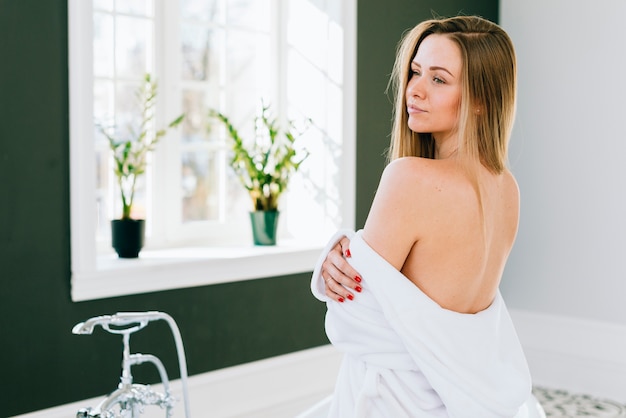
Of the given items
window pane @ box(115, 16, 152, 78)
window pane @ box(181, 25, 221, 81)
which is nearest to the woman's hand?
window pane @ box(115, 16, 152, 78)

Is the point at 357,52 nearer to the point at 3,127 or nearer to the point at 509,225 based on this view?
the point at 3,127

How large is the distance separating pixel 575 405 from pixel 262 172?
1.96m

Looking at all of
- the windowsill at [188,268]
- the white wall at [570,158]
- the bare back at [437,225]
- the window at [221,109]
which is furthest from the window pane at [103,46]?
the white wall at [570,158]

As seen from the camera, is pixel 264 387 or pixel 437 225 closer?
pixel 437 225

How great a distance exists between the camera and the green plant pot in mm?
3633

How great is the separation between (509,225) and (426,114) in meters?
0.32

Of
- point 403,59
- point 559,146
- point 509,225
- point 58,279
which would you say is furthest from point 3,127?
point 559,146

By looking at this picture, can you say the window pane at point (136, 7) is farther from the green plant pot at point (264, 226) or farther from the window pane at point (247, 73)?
the green plant pot at point (264, 226)

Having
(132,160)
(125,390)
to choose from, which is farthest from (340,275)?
(132,160)

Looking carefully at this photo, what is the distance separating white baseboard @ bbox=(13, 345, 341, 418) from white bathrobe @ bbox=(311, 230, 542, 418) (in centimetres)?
143

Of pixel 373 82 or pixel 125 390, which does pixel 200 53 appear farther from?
pixel 125 390

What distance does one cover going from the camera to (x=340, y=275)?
1837 millimetres

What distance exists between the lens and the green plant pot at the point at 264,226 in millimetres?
3633

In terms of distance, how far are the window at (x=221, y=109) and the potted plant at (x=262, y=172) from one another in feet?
0.29
